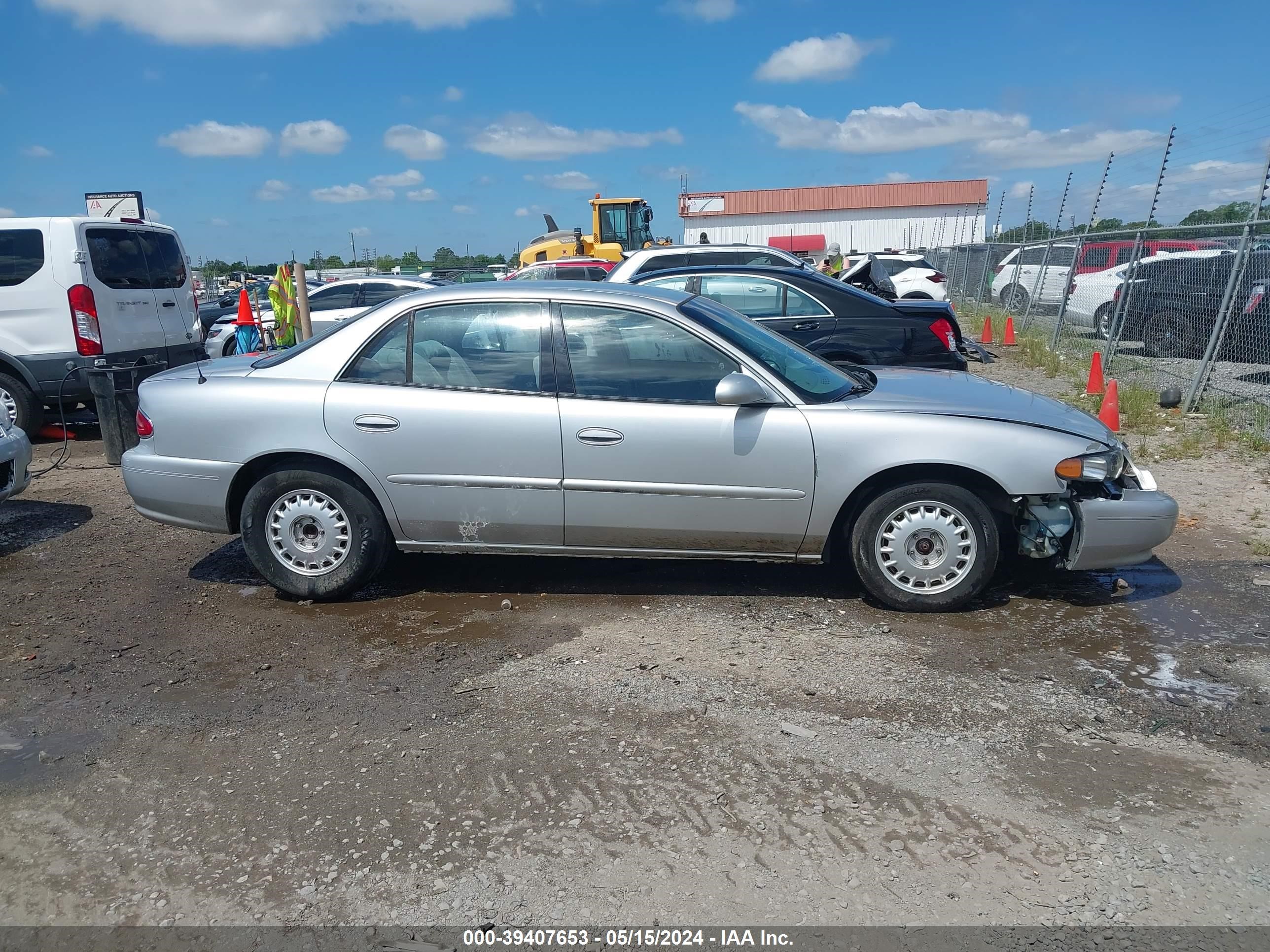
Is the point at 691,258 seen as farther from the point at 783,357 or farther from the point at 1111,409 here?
the point at 783,357

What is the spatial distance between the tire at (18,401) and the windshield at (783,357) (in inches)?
294

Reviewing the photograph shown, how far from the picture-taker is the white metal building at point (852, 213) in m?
64.8

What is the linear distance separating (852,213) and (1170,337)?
56641 millimetres

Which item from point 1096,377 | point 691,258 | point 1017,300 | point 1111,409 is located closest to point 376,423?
point 1111,409

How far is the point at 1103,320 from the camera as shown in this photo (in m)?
15.2

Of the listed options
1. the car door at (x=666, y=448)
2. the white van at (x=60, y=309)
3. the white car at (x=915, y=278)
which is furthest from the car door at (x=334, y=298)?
the white car at (x=915, y=278)

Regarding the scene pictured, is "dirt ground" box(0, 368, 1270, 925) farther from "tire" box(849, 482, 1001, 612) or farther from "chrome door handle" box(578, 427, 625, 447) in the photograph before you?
"chrome door handle" box(578, 427, 625, 447)

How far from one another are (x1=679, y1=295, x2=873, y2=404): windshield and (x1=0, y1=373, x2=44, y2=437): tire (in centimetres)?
746

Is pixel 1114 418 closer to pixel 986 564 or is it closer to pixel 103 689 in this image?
pixel 986 564

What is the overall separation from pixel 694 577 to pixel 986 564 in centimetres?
161

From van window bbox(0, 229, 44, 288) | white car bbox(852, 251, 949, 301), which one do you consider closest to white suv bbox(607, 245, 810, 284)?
van window bbox(0, 229, 44, 288)

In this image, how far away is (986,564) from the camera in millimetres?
4812

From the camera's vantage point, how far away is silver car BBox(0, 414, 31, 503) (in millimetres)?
6836

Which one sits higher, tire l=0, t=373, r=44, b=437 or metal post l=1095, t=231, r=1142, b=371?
metal post l=1095, t=231, r=1142, b=371
